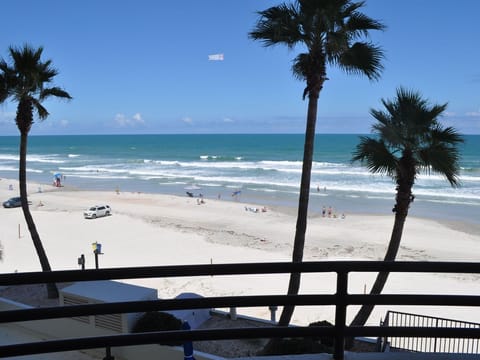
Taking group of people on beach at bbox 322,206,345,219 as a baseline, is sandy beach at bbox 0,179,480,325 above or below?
below

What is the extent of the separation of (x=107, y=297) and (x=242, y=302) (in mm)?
7114

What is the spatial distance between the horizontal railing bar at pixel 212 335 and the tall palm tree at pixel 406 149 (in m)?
6.91

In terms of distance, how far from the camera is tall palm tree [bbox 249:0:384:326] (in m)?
8.39

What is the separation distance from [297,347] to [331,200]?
3137 centimetres

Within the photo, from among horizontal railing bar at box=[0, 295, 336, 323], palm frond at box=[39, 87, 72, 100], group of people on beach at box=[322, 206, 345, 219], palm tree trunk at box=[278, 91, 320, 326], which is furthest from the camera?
group of people on beach at box=[322, 206, 345, 219]

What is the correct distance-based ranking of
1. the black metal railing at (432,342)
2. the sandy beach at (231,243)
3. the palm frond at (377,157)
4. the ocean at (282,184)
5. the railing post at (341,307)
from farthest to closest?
the ocean at (282,184)
the sandy beach at (231,243)
the palm frond at (377,157)
the black metal railing at (432,342)
the railing post at (341,307)

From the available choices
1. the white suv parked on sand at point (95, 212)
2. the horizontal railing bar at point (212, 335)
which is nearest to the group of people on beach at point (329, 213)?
the white suv parked on sand at point (95, 212)

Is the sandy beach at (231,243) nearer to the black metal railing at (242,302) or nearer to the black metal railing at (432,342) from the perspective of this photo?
the black metal railing at (432,342)

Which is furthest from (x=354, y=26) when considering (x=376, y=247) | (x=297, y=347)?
(x=376, y=247)

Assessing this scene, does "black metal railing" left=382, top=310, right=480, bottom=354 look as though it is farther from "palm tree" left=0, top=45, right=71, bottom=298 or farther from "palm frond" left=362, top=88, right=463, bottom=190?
"palm tree" left=0, top=45, right=71, bottom=298

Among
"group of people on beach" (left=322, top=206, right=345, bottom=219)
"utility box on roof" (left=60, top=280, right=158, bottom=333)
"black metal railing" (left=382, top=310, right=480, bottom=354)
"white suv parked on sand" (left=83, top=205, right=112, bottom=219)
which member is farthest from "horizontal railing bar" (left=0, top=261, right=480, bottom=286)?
"white suv parked on sand" (left=83, top=205, right=112, bottom=219)

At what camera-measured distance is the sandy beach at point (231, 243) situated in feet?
51.6

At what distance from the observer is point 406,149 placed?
8938 mm

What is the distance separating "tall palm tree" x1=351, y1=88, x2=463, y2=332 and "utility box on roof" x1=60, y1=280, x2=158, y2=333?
16.1 ft
